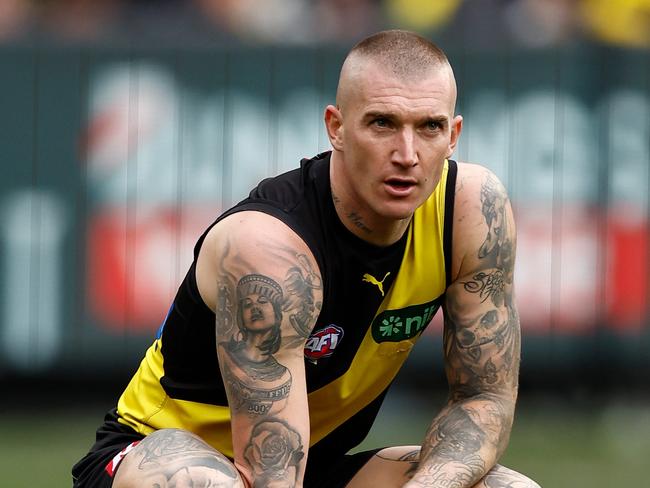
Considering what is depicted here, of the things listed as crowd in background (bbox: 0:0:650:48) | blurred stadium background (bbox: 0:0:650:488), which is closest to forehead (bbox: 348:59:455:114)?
blurred stadium background (bbox: 0:0:650:488)

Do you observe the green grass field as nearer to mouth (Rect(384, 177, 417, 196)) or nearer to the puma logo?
the puma logo

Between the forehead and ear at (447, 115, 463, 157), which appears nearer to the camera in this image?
the forehead

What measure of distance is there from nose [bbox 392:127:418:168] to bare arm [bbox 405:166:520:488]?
339 millimetres

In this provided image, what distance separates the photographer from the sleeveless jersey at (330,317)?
13.9 ft

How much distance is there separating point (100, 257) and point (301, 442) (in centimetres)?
430

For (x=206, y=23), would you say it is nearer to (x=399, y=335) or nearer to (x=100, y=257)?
(x=100, y=257)

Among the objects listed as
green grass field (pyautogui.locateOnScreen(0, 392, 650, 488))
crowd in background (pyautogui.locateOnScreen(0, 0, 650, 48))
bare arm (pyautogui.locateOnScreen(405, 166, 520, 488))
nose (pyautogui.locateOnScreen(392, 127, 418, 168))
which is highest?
crowd in background (pyautogui.locateOnScreen(0, 0, 650, 48))

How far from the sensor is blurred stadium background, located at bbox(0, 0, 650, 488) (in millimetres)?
8156

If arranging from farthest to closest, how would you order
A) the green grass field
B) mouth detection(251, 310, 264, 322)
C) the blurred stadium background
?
the blurred stadium background, the green grass field, mouth detection(251, 310, 264, 322)

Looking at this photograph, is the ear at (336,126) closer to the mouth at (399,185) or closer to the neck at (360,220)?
the neck at (360,220)

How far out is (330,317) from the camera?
425cm

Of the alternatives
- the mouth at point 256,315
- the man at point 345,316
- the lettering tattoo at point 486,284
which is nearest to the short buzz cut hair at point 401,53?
the man at point 345,316

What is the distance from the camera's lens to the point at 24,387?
8.15 metres

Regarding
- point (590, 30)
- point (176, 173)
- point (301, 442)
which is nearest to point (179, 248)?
point (176, 173)
